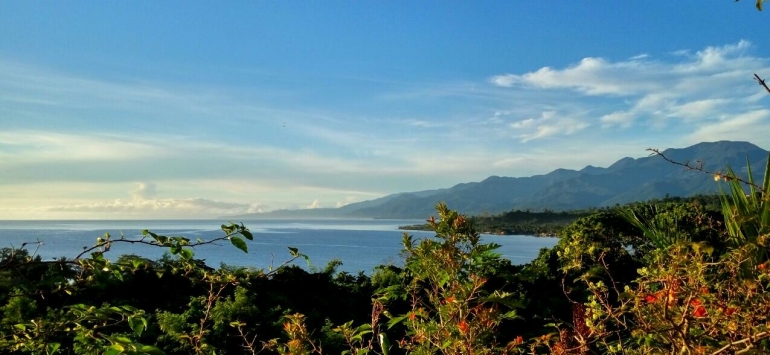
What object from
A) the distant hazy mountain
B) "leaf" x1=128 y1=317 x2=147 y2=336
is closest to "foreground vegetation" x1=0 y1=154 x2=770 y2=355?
"leaf" x1=128 y1=317 x2=147 y2=336

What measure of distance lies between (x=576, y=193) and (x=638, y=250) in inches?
6344

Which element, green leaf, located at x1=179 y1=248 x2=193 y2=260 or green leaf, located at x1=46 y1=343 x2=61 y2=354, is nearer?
green leaf, located at x1=46 y1=343 x2=61 y2=354

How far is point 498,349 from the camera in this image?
7.01 ft

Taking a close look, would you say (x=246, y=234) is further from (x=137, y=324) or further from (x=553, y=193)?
(x=553, y=193)

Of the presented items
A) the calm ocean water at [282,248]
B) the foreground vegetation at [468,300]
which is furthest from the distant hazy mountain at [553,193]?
the foreground vegetation at [468,300]

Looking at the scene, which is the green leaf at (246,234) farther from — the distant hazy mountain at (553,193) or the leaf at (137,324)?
the distant hazy mountain at (553,193)

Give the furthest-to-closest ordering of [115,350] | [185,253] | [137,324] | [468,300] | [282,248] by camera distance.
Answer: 1. [282,248]
2. [468,300]
3. [185,253]
4. [137,324]
5. [115,350]

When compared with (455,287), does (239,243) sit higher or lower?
higher

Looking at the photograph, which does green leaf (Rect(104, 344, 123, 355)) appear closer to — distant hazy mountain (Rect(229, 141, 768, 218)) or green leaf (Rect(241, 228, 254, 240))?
green leaf (Rect(241, 228, 254, 240))

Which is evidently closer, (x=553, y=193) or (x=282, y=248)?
(x=282, y=248)

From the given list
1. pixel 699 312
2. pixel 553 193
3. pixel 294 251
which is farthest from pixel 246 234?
pixel 553 193

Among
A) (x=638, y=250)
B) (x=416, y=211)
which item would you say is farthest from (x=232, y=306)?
(x=416, y=211)

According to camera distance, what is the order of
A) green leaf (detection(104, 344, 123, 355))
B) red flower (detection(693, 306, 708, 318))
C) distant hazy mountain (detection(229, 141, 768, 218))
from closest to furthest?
green leaf (detection(104, 344, 123, 355)), red flower (detection(693, 306, 708, 318)), distant hazy mountain (detection(229, 141, 768, 218))

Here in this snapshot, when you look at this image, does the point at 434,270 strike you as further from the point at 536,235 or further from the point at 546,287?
the point at 536,235
